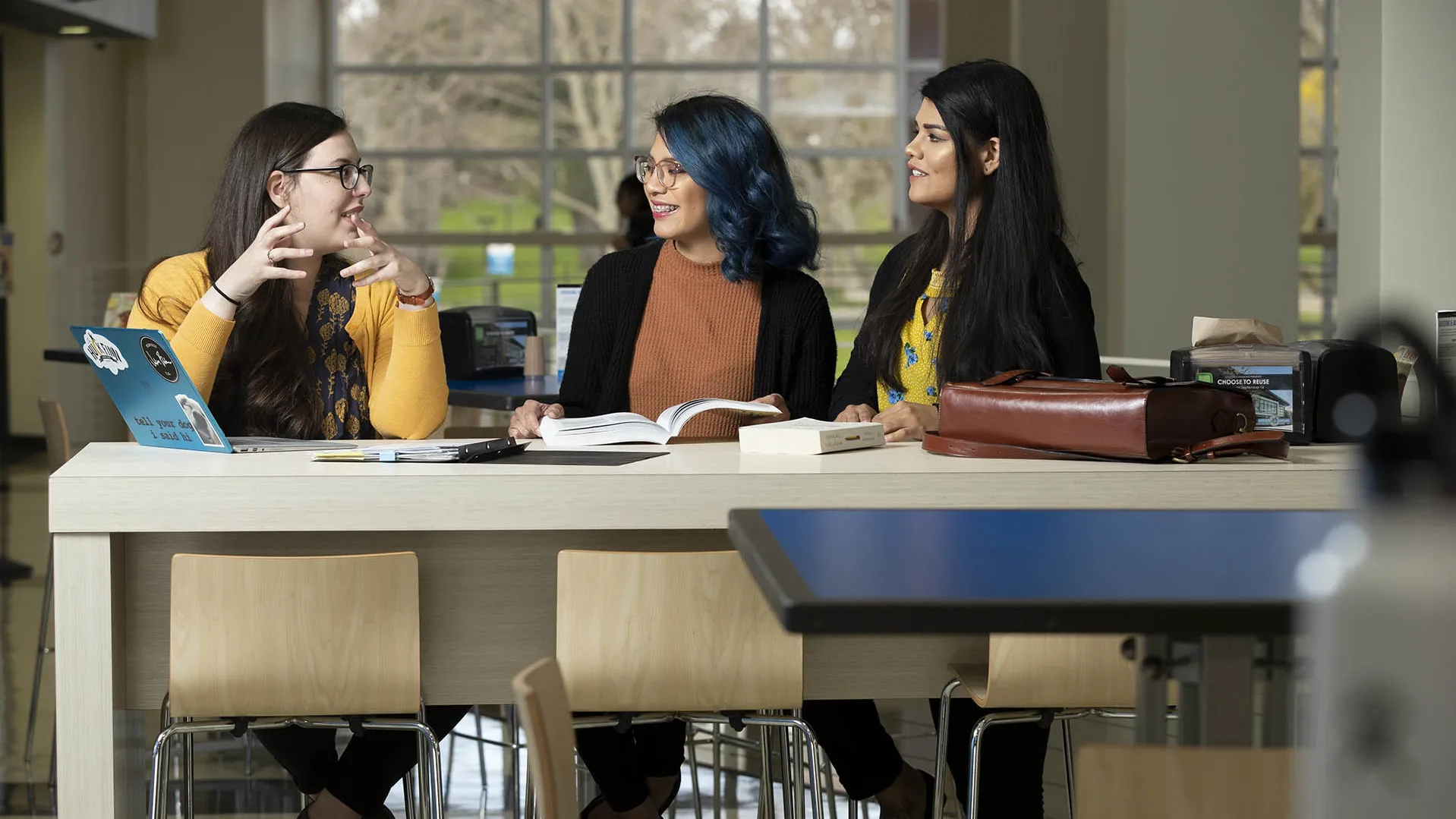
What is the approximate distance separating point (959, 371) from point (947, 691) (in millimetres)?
622

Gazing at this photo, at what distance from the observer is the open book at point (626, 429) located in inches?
97.9

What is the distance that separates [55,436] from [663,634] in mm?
2268

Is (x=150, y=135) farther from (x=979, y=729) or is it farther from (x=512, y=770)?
(x=979, y=729)

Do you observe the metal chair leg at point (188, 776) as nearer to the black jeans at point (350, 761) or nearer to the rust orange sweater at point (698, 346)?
the black jeans at point (350, 761)

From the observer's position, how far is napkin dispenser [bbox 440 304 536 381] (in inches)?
186

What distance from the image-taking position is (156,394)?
2289 millimetres

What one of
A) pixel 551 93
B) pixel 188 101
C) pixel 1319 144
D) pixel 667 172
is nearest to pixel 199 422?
pixel 667 172

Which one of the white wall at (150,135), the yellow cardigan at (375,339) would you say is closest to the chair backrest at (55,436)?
Answer: the yellow cardigan at (375,339)

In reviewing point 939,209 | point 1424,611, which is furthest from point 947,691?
point 1424,611

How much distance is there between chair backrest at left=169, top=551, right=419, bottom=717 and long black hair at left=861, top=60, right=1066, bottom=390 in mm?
1116

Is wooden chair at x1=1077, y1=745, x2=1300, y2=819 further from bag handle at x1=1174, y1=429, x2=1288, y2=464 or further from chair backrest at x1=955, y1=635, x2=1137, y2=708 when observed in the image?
bag handle at x1=1174, y1=429, x2=1288, y2=464

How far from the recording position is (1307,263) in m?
11.2

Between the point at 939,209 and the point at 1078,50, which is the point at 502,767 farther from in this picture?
the point at 1078,50

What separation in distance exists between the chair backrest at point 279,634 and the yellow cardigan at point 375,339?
1.83 feet
